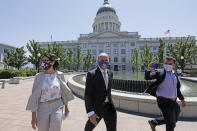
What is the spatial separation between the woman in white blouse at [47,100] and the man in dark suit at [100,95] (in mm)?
550

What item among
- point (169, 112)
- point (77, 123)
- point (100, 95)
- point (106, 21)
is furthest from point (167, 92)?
point (106, 21)

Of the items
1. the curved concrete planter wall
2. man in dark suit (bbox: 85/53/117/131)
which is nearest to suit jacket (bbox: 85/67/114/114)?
man in dark suit (bbox: 85/53/117/131)

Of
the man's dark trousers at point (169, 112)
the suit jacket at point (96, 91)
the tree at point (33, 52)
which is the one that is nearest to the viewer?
the suit jacket at point (96, 91)

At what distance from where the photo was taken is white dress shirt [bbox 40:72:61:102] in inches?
81.1

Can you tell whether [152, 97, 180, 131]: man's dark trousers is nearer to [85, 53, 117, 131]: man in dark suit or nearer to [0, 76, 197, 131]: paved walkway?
[0, 76, 197, 131]: paved walkway

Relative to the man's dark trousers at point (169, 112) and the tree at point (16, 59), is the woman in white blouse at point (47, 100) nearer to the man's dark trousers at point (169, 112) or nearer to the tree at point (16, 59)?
the man's dark trousers at point (169, 112)

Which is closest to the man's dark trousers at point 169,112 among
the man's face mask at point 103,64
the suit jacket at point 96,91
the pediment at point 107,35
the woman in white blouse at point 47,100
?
the suit jacket at point 96,91

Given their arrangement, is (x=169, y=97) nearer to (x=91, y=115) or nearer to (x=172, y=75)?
(x=172, y=75)

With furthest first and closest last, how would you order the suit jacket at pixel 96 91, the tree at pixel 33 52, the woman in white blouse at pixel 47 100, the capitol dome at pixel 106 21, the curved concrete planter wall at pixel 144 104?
the capitol dome at pixel 106 21, the tree at pixel 33 52, the curved concrete planter wall at pixel 144 104, the suit jacket at pixel 96 91, the woman in white blouse at pixel 47 100

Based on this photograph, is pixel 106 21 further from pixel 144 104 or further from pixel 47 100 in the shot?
pixel 47 100

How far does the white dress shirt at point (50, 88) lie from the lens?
6.76 ft

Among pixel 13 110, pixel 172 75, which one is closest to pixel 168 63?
pixel 172 75

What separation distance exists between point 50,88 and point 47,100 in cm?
21

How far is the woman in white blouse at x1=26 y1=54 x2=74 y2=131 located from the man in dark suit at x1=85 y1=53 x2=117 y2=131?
0.55m
